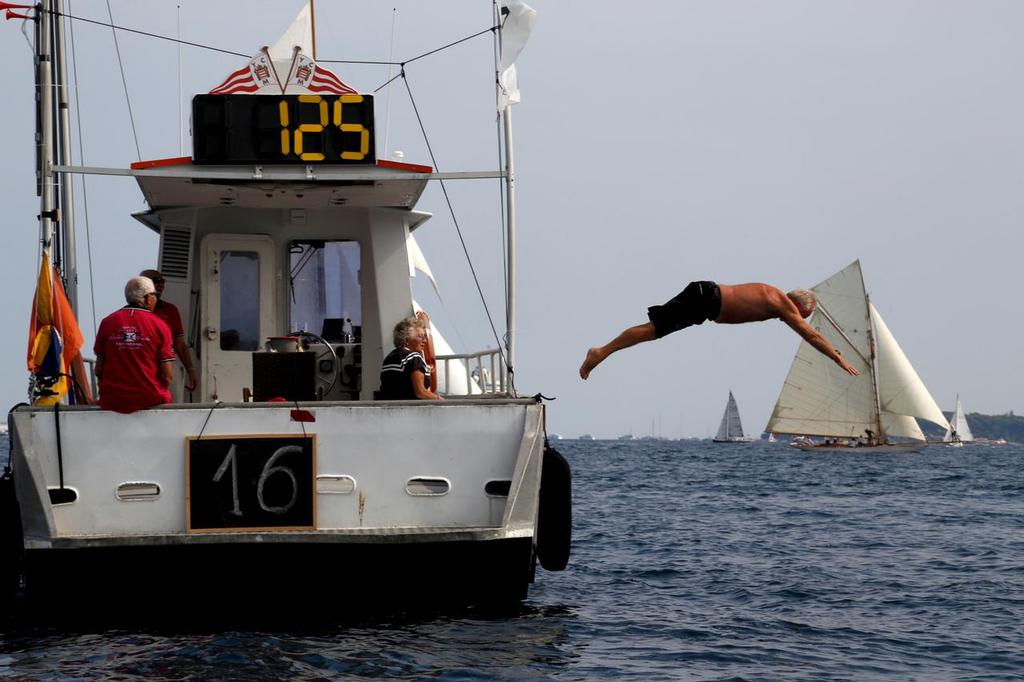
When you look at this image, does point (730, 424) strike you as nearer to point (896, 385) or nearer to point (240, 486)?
point (896, 385)

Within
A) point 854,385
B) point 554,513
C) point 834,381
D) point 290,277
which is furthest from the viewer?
point 854,385

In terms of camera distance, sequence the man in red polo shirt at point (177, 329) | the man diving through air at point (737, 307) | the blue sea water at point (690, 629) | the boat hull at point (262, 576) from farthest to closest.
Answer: the man in red polo shirt at point (177, 329) < the boat hull at point (262, 576) < the man diving through air at point (737, 307) < the blue sea water at point (690, 629)

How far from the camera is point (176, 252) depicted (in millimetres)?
13047

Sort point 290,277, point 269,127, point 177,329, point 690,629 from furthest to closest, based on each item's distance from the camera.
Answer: point 290,277
point 177,329
point 690,629
point 269,127

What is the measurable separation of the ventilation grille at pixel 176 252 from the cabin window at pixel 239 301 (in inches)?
15.2

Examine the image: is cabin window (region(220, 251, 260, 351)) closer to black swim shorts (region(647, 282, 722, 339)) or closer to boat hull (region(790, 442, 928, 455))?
black swim shorts (region(647, 282, 722, 339))

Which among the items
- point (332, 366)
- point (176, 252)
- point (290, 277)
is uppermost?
point (176, 252)

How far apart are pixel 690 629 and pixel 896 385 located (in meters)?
73.6

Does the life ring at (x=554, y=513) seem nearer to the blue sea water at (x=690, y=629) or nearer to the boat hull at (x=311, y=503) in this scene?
the blue sea water at (x=690, y=629)

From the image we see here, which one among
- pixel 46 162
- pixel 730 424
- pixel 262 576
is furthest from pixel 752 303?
pixel 730 424

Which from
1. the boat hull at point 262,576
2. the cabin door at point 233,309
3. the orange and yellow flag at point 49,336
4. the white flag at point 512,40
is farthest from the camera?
the cabin door at point 233,309

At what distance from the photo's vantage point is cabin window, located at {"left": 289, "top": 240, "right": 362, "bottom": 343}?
13609 mm

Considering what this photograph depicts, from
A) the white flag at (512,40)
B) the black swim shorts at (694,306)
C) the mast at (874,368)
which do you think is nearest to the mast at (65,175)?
the white flag at (512,40)

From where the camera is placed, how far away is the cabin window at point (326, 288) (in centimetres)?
1361
